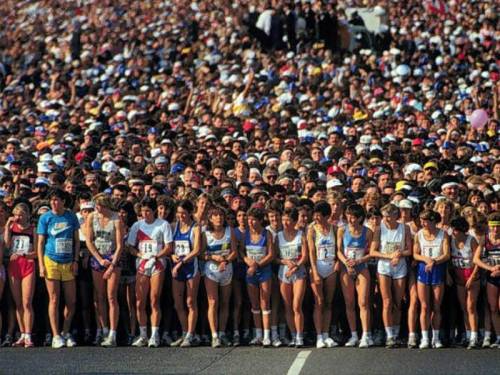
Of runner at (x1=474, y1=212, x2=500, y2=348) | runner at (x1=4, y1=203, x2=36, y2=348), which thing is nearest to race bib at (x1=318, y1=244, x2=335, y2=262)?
runner at (x1=474, y1=212, x2=500, y2=348)

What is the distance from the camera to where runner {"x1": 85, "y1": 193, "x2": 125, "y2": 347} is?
54.6ft

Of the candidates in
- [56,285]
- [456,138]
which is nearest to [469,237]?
[56,285]

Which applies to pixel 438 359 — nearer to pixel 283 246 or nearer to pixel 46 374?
pixel 283 246

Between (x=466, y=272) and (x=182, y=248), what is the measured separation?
11.1 ft

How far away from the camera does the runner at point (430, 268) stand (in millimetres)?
16219

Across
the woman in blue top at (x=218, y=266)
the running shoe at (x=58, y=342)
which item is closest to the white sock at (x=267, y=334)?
the woman in blue top at (x=218, y=266)

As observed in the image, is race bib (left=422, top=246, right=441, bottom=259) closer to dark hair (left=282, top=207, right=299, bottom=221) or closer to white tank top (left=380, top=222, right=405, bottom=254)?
white tank top (left=380, top=222, right=405, bottom=254)

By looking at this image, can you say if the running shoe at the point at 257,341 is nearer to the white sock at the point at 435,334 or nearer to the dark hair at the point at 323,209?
the dark hair at the point at 323,209

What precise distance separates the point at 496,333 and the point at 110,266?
4619mm

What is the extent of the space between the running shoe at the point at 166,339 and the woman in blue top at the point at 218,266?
1.80 feet

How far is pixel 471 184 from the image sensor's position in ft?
61.2

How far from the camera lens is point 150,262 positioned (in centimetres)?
→ 1667

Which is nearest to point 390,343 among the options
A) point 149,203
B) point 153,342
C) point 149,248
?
point 153,342

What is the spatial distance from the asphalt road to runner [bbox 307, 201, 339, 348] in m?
0.48
